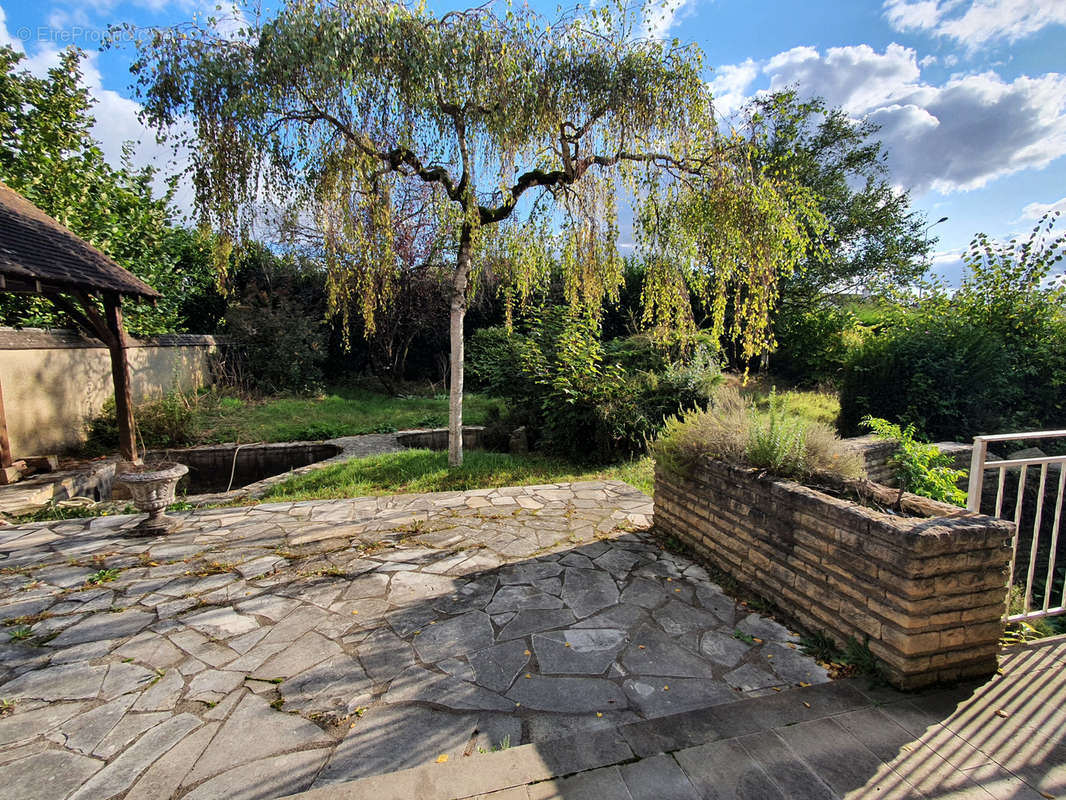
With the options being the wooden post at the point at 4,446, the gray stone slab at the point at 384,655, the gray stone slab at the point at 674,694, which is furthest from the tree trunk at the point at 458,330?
the wooden post at the point at 4,446

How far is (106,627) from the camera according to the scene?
266cm

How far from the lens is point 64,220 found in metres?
7.74

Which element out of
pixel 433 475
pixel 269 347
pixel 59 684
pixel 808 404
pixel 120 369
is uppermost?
pixel 269 347

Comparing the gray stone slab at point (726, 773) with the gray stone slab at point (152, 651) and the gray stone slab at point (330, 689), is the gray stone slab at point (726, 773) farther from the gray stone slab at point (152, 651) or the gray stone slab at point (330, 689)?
the gray stone slab at point (152, 651)

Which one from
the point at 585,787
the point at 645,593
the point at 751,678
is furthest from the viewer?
the point at 645,593

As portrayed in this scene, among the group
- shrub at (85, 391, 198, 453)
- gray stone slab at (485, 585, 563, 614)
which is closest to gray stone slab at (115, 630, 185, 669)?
gray stone slab at (485, 585, 563, 614)

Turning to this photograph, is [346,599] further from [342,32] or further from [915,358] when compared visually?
[915,358]

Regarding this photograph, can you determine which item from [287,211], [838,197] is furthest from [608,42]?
[838,197]

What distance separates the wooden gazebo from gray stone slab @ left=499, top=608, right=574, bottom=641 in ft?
17.4

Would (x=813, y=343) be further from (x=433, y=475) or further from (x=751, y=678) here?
(x=751, y=678)

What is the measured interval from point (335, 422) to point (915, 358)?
9.70 m

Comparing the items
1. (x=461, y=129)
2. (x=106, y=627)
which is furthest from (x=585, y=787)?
(x=461, y=129)

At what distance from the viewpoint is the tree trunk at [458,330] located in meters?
5.86

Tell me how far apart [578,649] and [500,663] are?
404mm
